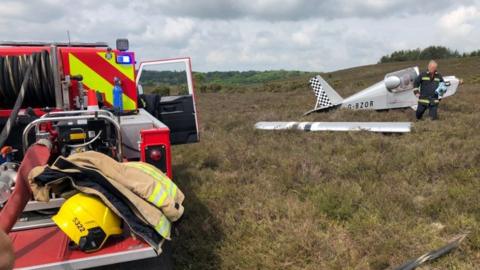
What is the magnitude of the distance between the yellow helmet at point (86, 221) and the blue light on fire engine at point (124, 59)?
248 cm

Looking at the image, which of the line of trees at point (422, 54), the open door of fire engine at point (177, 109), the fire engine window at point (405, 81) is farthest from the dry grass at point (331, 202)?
the line of trees at point (422, 54)

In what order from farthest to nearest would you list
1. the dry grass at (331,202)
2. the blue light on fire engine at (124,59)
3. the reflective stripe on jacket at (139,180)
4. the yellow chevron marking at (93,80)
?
the blue light on fire engine at (124,59), the yellow chevron marking at (93,80), the dry grass at (331,202), the reflective stripe on jacket at (139,180)

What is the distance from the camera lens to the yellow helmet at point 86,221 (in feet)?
7.35

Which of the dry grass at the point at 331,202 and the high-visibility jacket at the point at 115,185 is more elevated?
the high-visibility jacket at the point at 115,185

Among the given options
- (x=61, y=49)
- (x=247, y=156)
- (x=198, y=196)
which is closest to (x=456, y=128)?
(x=247, y=156)

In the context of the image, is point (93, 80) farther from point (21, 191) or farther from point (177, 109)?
point (21, 191)

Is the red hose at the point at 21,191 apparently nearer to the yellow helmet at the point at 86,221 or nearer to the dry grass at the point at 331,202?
the yellow helmet at the point at 86,221

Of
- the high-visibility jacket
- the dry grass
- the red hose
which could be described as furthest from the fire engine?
the dry grass

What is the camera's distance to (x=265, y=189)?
5.41 m

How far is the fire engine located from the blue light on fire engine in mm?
11

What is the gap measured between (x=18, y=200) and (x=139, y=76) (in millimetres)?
3516

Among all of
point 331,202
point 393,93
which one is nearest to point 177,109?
point 331,202

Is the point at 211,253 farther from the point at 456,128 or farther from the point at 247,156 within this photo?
the point at 456,128

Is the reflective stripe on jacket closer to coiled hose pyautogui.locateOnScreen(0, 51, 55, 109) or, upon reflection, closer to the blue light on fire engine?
coiled hose pyautogui.locateOnScreen(0, 51, 55, 109)
